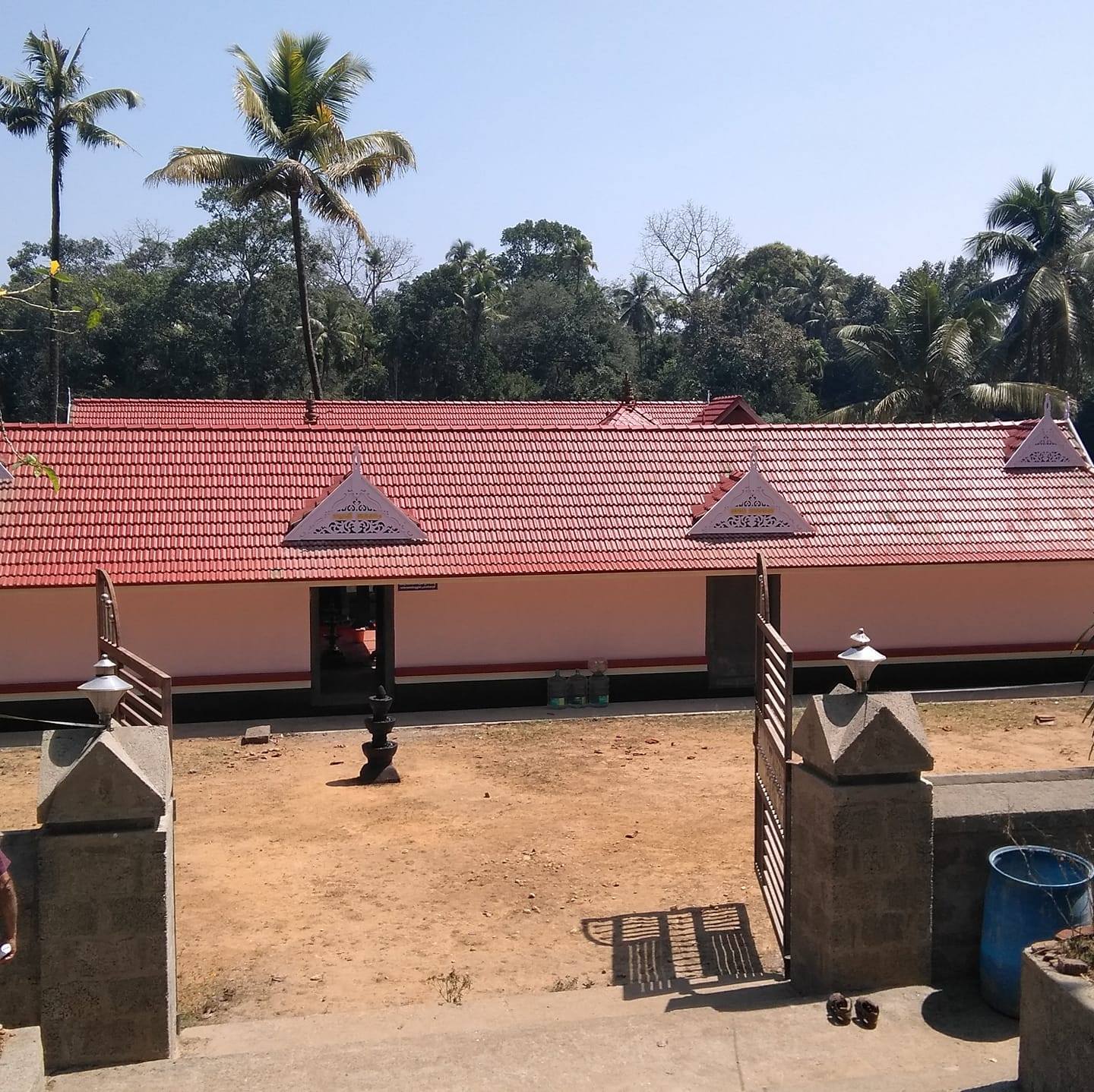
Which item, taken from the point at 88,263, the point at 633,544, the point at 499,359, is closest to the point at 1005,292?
the point at 499,359

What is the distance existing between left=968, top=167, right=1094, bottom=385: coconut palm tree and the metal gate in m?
32.3

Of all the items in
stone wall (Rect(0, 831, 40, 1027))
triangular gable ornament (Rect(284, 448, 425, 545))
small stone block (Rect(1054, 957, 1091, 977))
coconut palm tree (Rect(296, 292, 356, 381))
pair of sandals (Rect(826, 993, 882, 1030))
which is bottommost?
pair of sandals (Rect(826, 993, 882, 1030))

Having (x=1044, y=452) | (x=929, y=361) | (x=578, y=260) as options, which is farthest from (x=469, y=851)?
(x=578, y=260)

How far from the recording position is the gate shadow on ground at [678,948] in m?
7.26

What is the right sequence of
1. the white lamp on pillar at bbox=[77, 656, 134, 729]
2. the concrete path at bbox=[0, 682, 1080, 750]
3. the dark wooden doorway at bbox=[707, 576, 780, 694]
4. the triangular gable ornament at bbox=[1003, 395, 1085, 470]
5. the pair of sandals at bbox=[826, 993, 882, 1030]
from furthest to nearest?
the triangular gable ornament at bbox=[1003, 395, 1085, 470] → the dark wooden doorway at bbox=[707, 576, 780, 694] → the concrete path at bbox=[0, 682, 1080, 750] → the white lamp on pillar at bbox=[77, 656, 134, 729] → the pair of sandals at bbox=[826, 993, 882, 1030]

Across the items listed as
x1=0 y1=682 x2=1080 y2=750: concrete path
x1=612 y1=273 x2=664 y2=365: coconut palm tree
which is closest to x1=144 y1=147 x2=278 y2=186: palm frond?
x1=0 y1=682 x2=1080 y2=750: concrete path

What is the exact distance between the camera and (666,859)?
9.70 meters

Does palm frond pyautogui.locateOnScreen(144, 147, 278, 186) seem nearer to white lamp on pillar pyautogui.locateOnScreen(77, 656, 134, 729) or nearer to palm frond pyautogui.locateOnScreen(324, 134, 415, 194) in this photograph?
palm frond pyautogui.locateOnScreen(324, 134, 415, 194)

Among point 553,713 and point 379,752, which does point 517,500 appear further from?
point 379,752

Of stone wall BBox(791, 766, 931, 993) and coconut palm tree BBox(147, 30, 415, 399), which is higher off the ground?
coconut palm tree BBox(147, 30, 415, 399)

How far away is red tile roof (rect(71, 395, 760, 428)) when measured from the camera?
83.4 feet

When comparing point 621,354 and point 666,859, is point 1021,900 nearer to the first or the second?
point 666,859

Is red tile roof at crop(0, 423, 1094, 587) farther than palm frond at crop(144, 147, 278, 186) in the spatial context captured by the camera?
No

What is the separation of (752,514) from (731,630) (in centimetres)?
165
